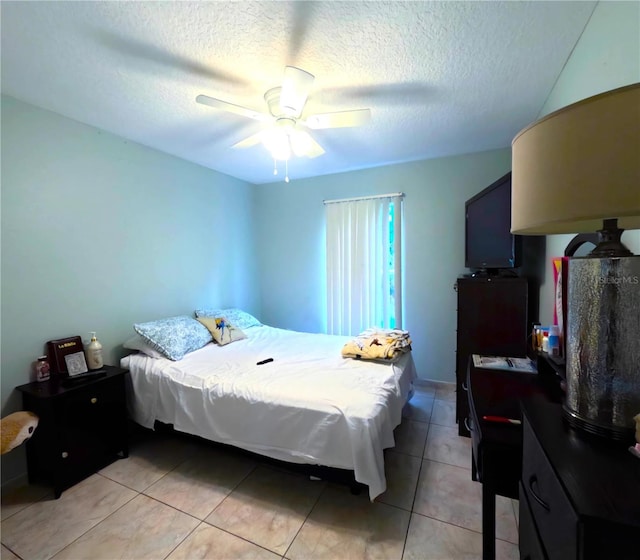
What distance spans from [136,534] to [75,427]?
2.60 ft

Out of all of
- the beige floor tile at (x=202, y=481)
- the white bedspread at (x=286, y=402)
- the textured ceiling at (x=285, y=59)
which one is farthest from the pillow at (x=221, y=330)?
the textured ceiling at (x=285, y=59)

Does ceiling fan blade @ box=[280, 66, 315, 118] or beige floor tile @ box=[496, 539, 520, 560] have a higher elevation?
ceiling fan blade @ box=[280, 66, 315, 118]

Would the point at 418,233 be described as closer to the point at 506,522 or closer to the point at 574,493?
the point at 506,522

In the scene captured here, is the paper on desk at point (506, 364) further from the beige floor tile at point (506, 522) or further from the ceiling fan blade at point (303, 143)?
the ceiling fan blade at point (303, 143)

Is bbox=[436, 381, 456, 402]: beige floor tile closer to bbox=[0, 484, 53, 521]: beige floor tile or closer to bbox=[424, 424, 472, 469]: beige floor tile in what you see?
bbox=[424, 424, 472, 469]: beige floor tile

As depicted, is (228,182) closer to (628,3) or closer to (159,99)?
(159,99)

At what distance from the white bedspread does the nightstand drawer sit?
31.7 inches

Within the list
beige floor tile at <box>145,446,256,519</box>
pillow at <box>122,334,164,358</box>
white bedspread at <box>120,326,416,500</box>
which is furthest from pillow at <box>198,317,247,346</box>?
beige floor tile at <box>145,446,256,519</box>

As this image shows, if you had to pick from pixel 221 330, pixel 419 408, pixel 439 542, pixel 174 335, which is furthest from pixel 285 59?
pixel 419 408

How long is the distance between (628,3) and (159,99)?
2340 millimetres

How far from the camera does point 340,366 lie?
Answer: 216 cm

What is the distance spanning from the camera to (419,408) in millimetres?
2760

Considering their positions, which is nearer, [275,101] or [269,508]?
[269,508]

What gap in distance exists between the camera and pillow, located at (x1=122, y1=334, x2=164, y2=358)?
2312 millimetres
